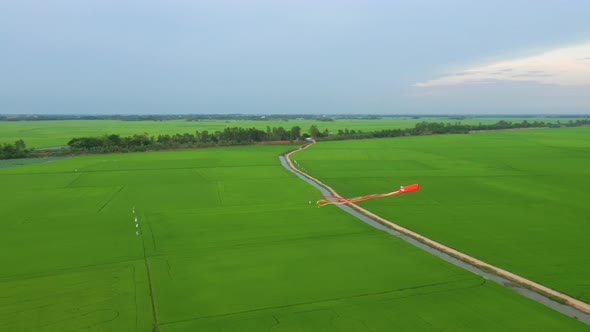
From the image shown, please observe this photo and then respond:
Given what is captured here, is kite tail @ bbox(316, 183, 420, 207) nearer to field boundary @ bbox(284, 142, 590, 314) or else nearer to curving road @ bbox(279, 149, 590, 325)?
curving road @ bbox(279, 149, 590, 325)

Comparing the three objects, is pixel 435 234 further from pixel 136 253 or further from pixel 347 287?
pixel 136 253

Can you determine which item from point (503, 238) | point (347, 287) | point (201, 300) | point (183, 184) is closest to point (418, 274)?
point (347, 287)

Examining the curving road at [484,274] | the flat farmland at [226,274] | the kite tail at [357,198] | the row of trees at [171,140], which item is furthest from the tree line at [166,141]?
the curving road at [484,274]

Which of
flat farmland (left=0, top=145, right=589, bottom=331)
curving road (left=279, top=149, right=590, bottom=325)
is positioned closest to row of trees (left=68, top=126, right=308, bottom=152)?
flat farmland (left=0, top=145, right=589, bottom=331)

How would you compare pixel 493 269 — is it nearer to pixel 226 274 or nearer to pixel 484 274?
pixel 484 274

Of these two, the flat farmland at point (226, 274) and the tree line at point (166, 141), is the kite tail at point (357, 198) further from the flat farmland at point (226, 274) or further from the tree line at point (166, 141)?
the tree line at point (166, 141)

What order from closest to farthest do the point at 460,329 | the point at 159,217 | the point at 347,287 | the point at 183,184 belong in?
the point at 460,329 → the point at 347,287 → the point at 159,217 → the point at 183,184

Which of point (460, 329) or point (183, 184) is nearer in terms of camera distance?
point (460, 329)
